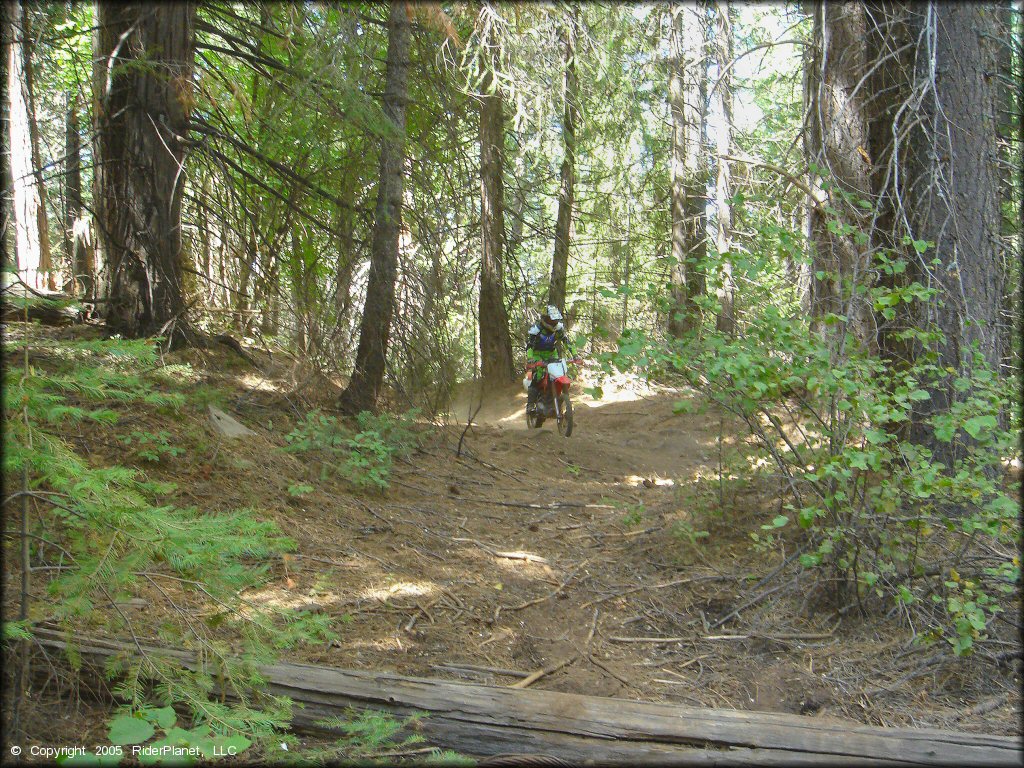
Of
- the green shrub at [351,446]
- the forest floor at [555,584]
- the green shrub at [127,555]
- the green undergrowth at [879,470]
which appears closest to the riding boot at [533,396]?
the forest floor at [555,584]

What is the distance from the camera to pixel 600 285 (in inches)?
246

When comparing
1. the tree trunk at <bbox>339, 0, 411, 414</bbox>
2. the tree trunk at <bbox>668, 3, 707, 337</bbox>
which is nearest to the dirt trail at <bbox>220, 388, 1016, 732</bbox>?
the tree trunk at <bbox>339, 0, 411, 414</bbox>

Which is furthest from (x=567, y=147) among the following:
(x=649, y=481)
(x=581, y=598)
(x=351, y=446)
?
(x=581, y=598)

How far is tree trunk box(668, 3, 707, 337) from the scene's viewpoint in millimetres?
13781

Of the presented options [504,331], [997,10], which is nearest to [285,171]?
[997,10]

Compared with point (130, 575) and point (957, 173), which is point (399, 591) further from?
point (957, 173)

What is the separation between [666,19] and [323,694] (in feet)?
43.7

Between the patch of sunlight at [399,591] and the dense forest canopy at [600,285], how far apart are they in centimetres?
123

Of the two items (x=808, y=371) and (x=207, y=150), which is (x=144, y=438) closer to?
(x=207, y=150)

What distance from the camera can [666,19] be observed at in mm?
13297

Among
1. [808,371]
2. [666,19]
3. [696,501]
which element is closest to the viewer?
[808,371]

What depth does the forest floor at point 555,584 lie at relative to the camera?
149 inches

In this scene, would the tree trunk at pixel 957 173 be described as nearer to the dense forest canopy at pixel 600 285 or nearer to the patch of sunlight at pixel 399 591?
the dense forest canopy at pixel 600 285

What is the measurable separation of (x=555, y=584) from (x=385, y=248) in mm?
4554
